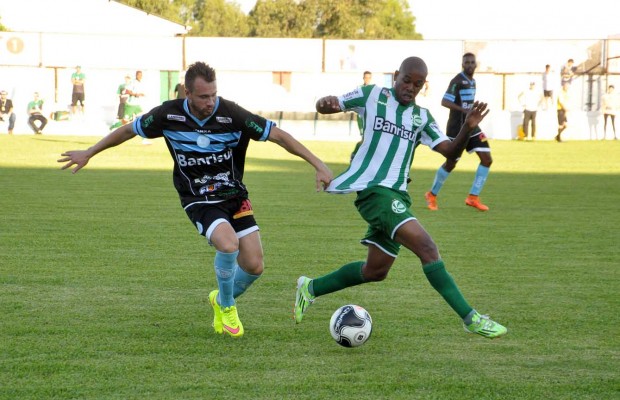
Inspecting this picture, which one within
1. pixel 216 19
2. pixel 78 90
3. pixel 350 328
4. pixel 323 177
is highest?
pixel 216 19

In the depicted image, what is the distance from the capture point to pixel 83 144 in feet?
86.3

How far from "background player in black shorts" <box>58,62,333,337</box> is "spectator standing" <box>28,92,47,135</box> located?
2690 cm

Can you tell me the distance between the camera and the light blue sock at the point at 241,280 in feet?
21.6

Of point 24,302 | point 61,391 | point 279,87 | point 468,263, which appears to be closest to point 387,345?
point 61,391

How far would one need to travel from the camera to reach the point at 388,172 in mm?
6418

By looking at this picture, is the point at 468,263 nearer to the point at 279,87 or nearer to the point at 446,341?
the point at 446,341

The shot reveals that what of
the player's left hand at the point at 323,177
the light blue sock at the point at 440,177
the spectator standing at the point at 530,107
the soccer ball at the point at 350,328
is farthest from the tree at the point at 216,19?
the soccer ball at the point at 350,328

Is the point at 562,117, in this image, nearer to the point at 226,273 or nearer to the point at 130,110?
the point at 130,110

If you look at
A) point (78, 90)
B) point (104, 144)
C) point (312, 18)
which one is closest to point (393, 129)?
point (104, 144)

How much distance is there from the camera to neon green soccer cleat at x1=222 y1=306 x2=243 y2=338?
612 cm

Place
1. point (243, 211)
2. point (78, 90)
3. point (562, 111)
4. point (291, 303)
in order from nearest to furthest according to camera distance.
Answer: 1. point (243, 211)
2. point (291, 303)
3. point (78, 90)
4. point (562, 111)

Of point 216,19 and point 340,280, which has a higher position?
point 216,19

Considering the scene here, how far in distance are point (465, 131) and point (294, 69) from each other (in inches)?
1475

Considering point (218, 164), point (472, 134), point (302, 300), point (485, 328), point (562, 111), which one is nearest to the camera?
point (485, 328)
